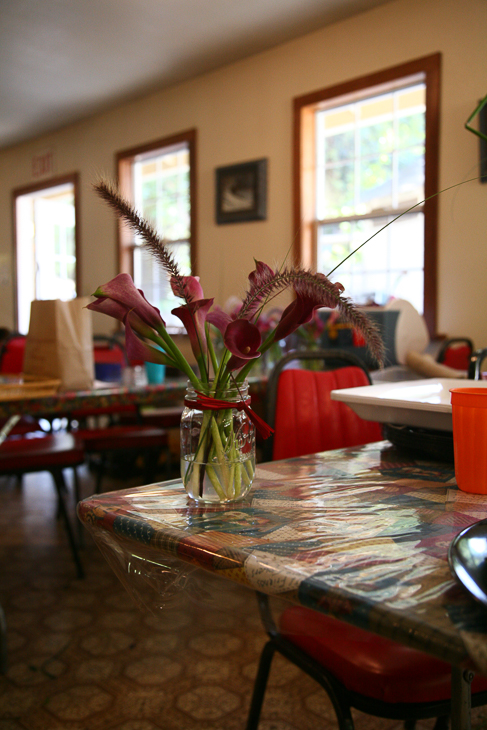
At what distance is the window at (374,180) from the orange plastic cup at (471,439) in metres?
2.76

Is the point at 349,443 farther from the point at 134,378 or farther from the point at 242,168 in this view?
the point at 242,168

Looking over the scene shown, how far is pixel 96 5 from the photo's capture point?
12.2 ft

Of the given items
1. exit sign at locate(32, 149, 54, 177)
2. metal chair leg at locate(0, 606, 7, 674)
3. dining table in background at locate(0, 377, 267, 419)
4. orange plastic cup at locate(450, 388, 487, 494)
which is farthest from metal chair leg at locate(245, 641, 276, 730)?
exit sign at locate(32, 149, 54, 177)

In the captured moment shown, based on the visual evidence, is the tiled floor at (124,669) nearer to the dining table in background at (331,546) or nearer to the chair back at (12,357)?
the dining table in background at (331,546)

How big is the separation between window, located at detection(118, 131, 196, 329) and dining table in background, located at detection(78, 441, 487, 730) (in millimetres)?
4198

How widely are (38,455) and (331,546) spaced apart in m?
1.75

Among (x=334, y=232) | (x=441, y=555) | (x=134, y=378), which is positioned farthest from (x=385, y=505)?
(x=334, y=232)

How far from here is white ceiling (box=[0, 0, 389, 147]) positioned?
371 cm

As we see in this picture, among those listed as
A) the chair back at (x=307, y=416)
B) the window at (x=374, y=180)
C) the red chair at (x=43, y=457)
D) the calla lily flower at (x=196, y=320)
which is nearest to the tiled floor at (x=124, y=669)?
the red chair at (x=43, y=457)

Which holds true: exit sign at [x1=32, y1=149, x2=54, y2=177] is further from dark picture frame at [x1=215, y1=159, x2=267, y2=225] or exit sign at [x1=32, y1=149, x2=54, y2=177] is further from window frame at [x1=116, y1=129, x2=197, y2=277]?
dark picture frame at [x1=215, y1=159, x2=267, y2=225]

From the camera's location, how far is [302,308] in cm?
70

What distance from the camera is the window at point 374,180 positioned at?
3.46 metres

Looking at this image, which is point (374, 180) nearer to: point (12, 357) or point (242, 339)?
point (12, 357)

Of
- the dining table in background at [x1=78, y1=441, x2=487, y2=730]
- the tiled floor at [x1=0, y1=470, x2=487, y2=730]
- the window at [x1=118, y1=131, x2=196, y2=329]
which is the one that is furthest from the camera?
the window at [x1=118, y1=131, x2=196, y2=329]
